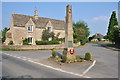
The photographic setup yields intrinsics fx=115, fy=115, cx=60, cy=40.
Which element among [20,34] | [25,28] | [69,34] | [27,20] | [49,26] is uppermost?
[27,20]

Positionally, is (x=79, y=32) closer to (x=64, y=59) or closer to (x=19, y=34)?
(x=19, y=34)

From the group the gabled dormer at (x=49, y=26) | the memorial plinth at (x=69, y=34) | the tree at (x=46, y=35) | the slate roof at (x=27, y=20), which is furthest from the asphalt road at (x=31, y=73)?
the gabled dormer at (x=49, y=26)

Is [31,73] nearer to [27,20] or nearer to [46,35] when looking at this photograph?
[46,35]

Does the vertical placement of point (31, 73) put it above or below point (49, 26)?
below

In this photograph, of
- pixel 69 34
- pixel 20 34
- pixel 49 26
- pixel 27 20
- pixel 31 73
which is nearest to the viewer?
Answer: pixel 31 73

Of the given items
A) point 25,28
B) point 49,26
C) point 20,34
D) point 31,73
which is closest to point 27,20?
point 25,28

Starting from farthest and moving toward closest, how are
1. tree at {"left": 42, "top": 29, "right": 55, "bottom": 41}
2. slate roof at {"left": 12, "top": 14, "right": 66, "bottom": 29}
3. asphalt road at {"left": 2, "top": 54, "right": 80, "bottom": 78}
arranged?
tree at {"left": 42, "top": 29, "right": 55, "bottom": 41} → slate roof at {"left": 12, "top": 14, "right": 66, "bottom": 29} → asphalt road at {"left": 2, "top": 54, "right": 80, "bottom": 78}

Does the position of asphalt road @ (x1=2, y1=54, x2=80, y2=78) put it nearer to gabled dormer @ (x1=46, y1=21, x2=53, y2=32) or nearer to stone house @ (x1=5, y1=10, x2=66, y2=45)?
stone house @ (x1=5, y1=10, x2=66, y2=45)

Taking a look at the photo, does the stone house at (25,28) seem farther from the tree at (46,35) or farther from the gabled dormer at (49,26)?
the tree at (46,35)

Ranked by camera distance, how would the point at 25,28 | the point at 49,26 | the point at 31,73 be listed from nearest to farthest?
the point at 31,73 < the point at 25,28 < the point at 49,26

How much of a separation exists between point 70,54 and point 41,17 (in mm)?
27900

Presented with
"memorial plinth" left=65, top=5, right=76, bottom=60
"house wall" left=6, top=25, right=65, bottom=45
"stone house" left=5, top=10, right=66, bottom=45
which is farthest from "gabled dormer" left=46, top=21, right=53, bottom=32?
"memorial plinth" left=65, top=5, right=76, bottom=60

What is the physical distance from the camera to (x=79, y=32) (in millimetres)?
37750

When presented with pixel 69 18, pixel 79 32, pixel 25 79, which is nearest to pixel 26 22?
pixel 79 32
